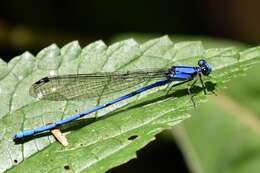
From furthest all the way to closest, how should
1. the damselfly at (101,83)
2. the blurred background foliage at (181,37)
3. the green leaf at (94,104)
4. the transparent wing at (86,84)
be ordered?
the blurred background foliage at (181,37), the transparent wing at (86,84), the damselfly at (101,83), the green leaf at (94,104)

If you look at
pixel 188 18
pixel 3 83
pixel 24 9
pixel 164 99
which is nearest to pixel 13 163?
pixel 3 83

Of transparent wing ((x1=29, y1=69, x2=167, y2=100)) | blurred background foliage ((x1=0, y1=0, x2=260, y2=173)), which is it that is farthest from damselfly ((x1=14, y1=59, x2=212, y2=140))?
blurred background foliage ((x1=0, y1=0, x2=260, y2=173))

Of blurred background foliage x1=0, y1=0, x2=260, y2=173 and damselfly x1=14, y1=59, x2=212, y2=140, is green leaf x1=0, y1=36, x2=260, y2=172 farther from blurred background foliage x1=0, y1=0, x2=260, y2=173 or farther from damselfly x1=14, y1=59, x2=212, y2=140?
blurred background foliage x1=0, y1=0, x2=260, y2=173

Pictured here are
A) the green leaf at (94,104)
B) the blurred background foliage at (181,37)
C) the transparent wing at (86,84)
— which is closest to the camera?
the green leaf at (94,104)

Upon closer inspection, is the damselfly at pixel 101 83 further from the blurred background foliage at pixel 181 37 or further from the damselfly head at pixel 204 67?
the blurred background foliage at pixel 181 37

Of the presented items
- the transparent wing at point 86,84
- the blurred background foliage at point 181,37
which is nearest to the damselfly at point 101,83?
the transparent wing at point 86,84

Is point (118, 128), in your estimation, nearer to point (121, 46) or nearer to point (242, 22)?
point (121, 46)
